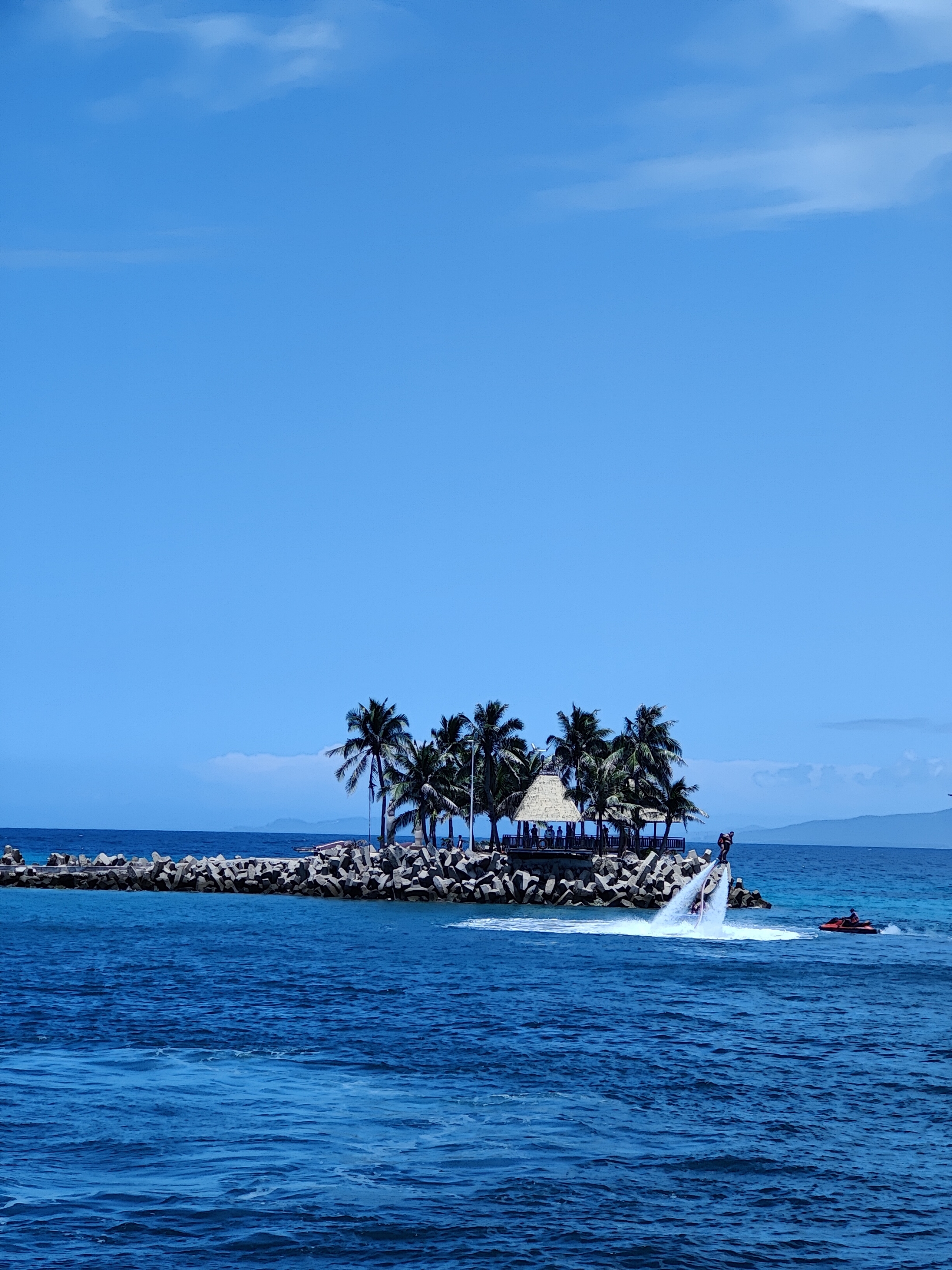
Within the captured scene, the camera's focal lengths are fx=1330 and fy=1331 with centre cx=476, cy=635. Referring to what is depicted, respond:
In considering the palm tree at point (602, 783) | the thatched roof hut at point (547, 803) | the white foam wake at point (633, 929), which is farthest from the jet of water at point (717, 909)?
the palm tree at point (602, 783)

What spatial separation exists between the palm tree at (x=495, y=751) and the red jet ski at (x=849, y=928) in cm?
2795

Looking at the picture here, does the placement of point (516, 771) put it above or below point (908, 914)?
above

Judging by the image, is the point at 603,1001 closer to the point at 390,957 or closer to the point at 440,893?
the point at 390,957

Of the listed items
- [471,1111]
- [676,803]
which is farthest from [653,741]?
[471,1111]

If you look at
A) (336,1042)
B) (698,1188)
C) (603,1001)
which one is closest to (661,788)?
(603,1001)

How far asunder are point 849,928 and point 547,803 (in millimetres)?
24479

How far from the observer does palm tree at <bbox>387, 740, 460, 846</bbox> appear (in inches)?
3757

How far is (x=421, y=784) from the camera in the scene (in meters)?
95.6

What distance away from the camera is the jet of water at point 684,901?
231ft

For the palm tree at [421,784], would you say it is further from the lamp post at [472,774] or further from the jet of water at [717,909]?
the jet of water at [717,909]

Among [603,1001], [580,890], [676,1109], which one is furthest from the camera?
[580,890]

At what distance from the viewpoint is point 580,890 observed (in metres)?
79.7

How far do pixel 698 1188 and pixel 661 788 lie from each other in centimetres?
7770

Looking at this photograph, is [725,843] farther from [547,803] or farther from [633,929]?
[547,803]
